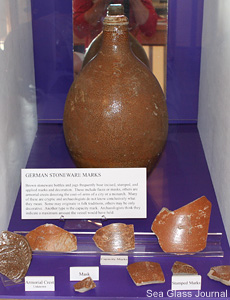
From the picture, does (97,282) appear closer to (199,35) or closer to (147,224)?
(147,224)

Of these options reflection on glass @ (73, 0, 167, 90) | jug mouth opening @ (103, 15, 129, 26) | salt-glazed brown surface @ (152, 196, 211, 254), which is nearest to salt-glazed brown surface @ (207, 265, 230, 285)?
salt-glazed brown surface @ (152, 196, 211, 254)

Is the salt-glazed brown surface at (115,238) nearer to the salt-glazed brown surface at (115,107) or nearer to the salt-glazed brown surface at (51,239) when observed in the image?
the salt-glazed brown surface at (51,239)

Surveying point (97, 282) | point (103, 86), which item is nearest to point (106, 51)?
point (103, 86)

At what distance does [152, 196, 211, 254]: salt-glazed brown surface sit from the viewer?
1.60 meters

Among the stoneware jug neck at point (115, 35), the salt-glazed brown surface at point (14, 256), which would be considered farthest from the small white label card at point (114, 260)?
the stoneware jug neck at point (115, 35)

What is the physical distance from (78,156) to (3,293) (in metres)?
0.54

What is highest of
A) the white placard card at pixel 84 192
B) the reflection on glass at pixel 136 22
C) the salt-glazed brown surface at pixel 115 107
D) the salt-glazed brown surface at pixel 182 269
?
the reflection on glass at pixel 136 22

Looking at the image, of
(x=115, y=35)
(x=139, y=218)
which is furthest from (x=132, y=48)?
(x=139, y=218)

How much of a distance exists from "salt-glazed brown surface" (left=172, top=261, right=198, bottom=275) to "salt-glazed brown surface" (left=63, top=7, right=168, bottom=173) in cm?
39

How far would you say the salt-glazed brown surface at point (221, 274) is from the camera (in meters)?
1.45

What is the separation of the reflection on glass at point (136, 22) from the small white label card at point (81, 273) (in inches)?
39.0

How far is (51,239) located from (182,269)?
16.4 inches

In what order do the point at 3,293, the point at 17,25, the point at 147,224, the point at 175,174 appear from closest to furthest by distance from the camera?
1. the point at 3,293
2. the point at 147,224
3. the point at 17,25
4. the point at 175,174

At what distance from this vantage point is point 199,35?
2215 mm
